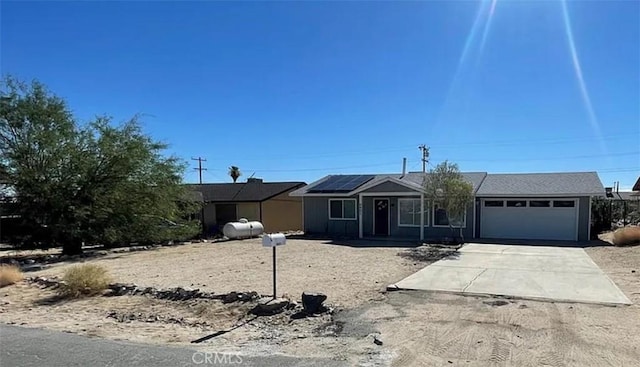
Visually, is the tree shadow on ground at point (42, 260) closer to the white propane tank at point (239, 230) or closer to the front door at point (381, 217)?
the white propane tank at point (239, 230)

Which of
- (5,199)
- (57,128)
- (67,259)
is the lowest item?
(67,259)

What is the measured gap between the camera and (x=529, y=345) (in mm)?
5535

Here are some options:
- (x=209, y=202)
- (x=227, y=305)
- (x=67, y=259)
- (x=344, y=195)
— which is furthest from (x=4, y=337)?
(x=209, y=202)

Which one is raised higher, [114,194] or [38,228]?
[114,194]

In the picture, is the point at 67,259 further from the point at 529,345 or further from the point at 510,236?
the point at 510,236

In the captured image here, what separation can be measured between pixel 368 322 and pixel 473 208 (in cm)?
1590

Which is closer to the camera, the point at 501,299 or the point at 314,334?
the point at 314,334

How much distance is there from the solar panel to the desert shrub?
15.1 metres

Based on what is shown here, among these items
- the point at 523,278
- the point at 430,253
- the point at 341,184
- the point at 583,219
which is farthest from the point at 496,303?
the point at 341,184

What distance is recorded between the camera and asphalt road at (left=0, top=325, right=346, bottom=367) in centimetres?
516

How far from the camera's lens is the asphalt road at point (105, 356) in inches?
203

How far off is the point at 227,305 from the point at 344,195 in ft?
51.9

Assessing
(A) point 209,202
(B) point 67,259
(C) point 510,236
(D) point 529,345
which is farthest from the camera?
(A) point 209,202

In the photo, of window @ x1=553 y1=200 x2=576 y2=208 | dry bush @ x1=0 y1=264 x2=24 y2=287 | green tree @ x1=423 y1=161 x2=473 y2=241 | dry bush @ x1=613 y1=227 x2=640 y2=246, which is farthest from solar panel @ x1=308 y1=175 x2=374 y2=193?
dry bush @ x1=0 y1=264 x2=24 y2=287
